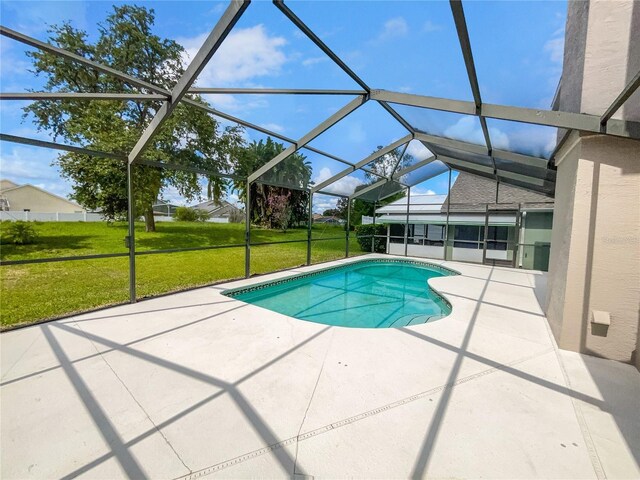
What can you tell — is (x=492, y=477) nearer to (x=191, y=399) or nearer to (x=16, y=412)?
(x=191, y=399)

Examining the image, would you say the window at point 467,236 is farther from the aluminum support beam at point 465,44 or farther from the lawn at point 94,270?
the aluminum support beam at point 465,44

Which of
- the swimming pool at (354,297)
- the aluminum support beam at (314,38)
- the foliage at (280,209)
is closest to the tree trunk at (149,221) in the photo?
the foliage at (280,209)

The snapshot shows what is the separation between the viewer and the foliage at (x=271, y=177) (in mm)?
7586

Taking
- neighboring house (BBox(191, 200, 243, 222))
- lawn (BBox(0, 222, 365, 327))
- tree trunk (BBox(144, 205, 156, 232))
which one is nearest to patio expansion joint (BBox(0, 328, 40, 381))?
lawn (BBox(0, 222, 365, 327))

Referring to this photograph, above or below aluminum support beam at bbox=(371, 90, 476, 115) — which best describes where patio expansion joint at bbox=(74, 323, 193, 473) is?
below

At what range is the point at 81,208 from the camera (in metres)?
7.71

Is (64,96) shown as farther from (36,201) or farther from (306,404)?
(36,201)

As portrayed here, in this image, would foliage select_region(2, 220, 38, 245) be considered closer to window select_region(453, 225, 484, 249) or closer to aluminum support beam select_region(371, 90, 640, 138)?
aluminum support beam select_region(371, 90, 640, 138)

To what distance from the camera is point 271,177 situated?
7.46 metres

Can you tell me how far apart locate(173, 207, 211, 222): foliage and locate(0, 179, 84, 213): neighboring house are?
22.2 feet

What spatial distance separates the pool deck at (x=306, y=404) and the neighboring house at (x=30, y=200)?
10.7 ft

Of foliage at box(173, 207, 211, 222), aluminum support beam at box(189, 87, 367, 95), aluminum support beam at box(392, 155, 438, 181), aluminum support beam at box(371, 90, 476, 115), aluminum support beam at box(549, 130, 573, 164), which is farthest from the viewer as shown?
foliage at box(173, 207, 211, 222)

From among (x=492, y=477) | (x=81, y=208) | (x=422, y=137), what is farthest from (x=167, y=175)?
(x=492, y=477)

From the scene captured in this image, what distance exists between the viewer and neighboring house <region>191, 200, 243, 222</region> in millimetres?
16125
